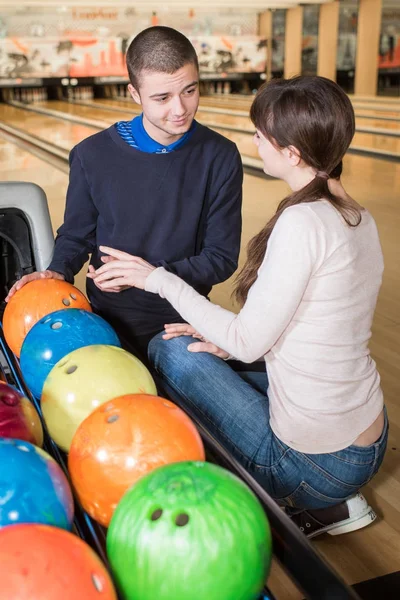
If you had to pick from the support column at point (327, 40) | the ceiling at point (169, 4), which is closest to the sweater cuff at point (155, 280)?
the ceiling at point (169, 4)

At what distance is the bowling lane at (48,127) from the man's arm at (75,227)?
5.24 metres

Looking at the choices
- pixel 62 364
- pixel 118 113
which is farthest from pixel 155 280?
pixel 118 113

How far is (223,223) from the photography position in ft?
5.32

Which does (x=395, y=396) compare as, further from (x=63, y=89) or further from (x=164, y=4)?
(x=63, y=89)

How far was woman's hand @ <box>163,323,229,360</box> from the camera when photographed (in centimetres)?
134

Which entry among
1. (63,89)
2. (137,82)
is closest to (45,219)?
(137,82)

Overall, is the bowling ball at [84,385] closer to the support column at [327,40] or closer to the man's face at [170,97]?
the man's face at [170,97]

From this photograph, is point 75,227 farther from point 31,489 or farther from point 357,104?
point 357,104

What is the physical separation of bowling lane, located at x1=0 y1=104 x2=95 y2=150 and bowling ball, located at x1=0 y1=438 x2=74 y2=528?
241 inches

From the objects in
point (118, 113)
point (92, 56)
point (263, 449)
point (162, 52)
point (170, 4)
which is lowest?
point (118, 113)

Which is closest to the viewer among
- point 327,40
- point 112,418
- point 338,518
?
point 112,418

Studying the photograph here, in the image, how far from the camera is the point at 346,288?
108cm

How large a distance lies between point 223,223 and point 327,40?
11.6m

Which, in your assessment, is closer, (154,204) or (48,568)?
(48,568)
